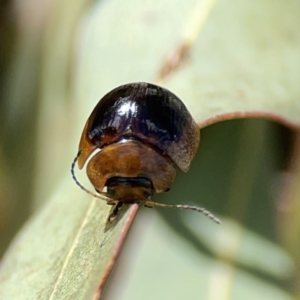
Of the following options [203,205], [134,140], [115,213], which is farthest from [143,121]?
[203,205]

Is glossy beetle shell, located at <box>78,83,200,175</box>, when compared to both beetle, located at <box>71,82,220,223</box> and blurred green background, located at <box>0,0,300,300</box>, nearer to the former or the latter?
beetle, located at <box>71,82,220,223</box>

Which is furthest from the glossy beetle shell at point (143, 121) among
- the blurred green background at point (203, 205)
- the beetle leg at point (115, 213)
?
the blurred green background at point (203, 205)

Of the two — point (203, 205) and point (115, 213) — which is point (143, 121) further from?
point (203, 205)

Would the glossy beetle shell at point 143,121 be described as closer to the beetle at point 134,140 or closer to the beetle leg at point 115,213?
the beetle at point 134,140

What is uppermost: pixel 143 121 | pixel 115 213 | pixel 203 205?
pixel 143 121

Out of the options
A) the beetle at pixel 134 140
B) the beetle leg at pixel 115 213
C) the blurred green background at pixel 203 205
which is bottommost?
the blurred green background at pixel 203 205

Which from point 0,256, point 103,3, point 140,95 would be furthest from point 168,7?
point 0,256
